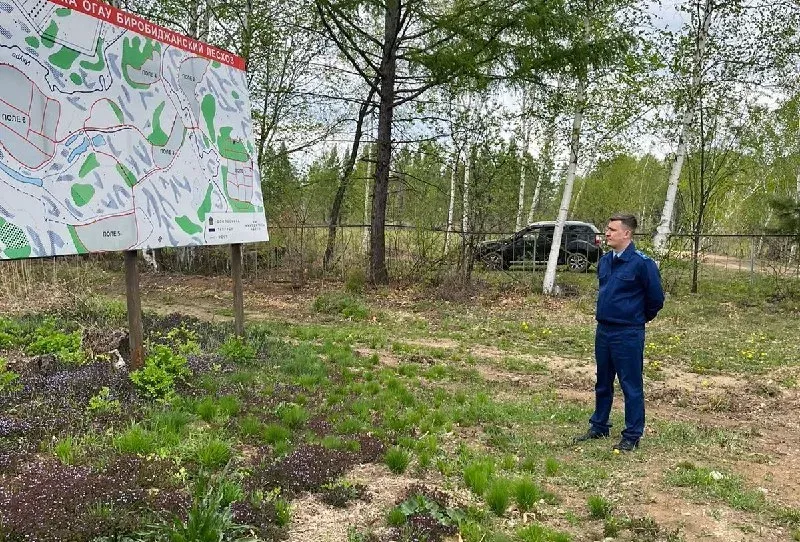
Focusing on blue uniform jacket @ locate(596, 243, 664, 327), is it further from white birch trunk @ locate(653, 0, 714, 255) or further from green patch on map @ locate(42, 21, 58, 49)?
white birch trunk @ locate(653, 0, 714, 255)

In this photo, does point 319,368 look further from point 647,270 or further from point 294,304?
point 294,304

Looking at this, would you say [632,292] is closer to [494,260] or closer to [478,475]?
[478,475]

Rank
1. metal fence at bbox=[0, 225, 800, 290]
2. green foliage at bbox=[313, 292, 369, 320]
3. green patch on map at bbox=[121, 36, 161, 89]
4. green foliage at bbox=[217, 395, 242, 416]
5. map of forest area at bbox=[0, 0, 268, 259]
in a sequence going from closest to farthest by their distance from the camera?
map of forest area at bbox=[0, 0, 268, 259]
green foliage at bbox=[217, 395, 242, 416]
green patch on map at bbox=[121, 36, 161, 89]
green foliage at bbox=[313, 292, 369, 320]
metal fence at bbox=[0, 225, 800, 290]

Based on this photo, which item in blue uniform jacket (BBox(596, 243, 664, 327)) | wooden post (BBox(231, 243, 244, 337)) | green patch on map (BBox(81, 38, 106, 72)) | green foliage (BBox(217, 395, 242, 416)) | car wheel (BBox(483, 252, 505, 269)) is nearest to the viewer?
blue uniform jacket (BBox(596, 243, 664, 327))

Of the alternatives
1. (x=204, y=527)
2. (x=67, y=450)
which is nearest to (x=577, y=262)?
(x=67, y=450)

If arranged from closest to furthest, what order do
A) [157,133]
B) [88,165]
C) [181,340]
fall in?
[88,165], [157,133], [181,340]

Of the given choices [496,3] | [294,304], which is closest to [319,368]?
[294,304]

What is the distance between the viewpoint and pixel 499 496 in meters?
3.71

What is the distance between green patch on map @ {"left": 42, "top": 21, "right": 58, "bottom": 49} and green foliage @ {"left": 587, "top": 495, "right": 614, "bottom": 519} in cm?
519

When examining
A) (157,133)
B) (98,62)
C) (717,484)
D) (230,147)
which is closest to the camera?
(717,484)

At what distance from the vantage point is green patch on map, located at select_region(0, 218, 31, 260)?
4.21 metres

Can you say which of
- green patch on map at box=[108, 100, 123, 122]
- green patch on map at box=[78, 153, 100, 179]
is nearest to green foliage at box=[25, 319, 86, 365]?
green patch on map at box=[78, 153, 100, 179]

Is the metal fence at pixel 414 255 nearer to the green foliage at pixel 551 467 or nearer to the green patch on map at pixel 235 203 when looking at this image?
the green patch on map at pixel 235 203

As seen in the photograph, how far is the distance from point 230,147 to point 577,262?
12.6m
